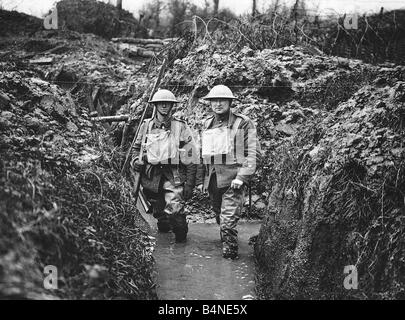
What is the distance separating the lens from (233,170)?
5.45 m

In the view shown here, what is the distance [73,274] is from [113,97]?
8.79 m

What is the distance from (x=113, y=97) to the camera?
1131 centimetres

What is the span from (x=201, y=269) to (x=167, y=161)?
168cm

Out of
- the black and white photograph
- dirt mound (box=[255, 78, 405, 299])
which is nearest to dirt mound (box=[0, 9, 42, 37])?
the black and white photograph

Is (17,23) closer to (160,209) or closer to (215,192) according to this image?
(160,209)

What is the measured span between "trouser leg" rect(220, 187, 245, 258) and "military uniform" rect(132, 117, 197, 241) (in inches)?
31.5

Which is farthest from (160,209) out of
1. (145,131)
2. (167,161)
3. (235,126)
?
(235,126)

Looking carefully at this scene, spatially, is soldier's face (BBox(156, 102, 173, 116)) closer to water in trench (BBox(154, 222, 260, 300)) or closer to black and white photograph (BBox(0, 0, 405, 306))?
black and white photograph (BBox(0, 0, 405, 306))

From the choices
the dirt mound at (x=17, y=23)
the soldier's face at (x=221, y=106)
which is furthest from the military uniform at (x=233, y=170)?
the dirt mound at (x=17, y=23)

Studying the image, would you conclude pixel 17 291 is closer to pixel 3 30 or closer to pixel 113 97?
pixel 113 97

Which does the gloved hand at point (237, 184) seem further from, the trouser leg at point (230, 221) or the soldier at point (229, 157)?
the trouser leg at point (230, 221)

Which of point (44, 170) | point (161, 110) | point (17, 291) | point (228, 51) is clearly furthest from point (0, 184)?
point (228, 51)

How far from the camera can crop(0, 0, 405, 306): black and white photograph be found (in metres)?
3.25

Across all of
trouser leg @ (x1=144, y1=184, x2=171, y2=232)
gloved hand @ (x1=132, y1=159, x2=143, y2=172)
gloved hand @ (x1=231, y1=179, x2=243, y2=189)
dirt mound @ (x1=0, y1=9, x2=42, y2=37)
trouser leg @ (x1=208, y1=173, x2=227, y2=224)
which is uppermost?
dirt mound @ (x1=0, y1=9, x2=42, y2=37)
